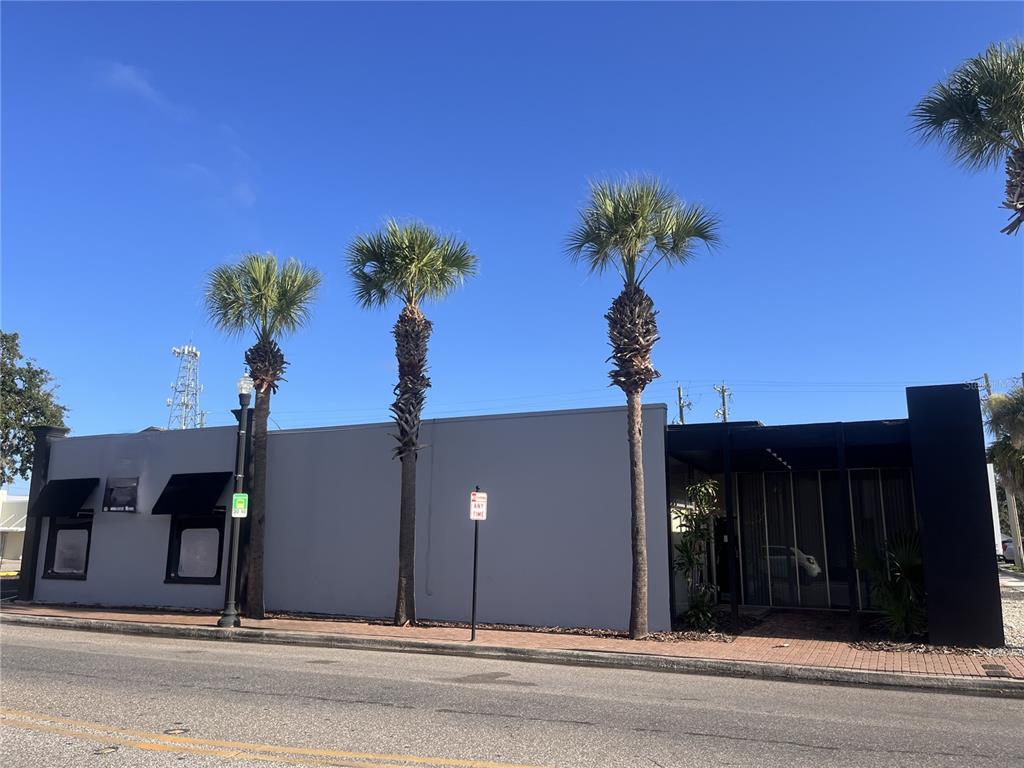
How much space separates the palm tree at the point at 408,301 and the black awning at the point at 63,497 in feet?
33.9

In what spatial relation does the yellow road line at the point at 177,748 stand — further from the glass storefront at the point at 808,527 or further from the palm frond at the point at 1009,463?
the palm frond at the point at 1009,463

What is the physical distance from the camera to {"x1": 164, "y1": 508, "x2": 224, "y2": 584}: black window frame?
2016 cm

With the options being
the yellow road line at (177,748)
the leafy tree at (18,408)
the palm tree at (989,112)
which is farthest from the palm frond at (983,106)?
the leafy tree at (18,408)

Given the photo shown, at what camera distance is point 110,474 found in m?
22.0

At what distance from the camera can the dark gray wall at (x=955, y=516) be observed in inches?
498

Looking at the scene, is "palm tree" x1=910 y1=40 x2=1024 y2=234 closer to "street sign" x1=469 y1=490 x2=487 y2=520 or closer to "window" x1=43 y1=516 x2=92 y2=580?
"street sign" x1=469 y1=490 x2=487 y2=520

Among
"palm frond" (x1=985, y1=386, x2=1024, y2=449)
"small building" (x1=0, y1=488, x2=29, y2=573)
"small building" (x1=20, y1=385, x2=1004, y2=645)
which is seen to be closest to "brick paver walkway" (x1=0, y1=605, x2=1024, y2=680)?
"small building" (x1=20, y1=385, x2=1004, y2=645)

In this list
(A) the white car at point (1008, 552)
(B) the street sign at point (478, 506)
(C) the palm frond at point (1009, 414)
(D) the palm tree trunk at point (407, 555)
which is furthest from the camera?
(A) the white car at point (1008, 552)

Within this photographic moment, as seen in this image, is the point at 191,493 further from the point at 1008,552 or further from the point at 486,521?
the point at 1008,552

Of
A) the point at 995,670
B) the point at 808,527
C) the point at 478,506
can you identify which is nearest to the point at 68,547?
the point at 478,506

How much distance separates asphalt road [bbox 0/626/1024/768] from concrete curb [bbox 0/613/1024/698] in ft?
1.54

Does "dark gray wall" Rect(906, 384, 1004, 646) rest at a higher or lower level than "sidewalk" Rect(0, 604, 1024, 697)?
higher

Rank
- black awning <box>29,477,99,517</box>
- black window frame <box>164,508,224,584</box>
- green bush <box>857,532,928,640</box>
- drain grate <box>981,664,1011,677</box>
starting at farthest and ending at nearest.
A: black awning <box>29,477,99,517</box>
black window frame <box>164,508,224,584</box>
green bush <box>857,532,928,640</box>
drain grate <box>981,664,1011,677</box>

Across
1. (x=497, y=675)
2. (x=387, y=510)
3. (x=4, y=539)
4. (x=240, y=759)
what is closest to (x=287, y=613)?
(x=387, y=510)
